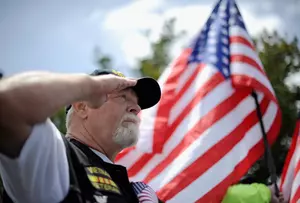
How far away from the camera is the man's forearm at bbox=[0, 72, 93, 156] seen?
0.96m

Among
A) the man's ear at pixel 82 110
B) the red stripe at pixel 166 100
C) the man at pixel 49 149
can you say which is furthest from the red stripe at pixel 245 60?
the man at pixel 49 149

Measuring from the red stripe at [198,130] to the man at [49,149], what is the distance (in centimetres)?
181

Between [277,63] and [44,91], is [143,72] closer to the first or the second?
[277,63]

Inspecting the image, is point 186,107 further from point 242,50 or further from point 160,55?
point 160,55

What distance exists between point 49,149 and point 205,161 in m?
2.45

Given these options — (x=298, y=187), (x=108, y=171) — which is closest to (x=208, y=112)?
(x=298, y=187)

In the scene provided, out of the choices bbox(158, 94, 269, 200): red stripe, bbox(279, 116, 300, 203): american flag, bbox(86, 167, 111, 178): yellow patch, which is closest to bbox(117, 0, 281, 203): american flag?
bbox(158, 94, 269, 200): red stripe

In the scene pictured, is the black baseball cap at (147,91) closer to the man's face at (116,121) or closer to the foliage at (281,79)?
the man's face at (116,121)

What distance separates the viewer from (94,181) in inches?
57.4

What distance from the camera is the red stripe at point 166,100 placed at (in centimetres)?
373

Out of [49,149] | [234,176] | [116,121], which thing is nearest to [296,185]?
[234,176]

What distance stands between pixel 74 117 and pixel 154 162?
5.82 feet

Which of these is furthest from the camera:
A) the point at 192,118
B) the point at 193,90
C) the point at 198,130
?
the point at 193,90

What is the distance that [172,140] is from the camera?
12.3ft
